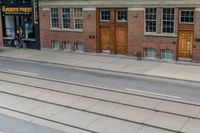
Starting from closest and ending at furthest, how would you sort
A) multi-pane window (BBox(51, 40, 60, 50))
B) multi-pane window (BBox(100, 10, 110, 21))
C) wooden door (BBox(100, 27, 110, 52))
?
multi-pane window (BBox(100, 10, 110, 21))
wooden door (BBox(100, 27, 110, 52))
multi-pane window (BBox(51, 40, 60, 50))

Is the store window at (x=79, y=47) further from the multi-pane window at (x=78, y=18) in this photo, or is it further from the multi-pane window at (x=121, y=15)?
the multi-pane window at (x=121, y=15)

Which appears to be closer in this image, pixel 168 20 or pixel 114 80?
pixel 114 80

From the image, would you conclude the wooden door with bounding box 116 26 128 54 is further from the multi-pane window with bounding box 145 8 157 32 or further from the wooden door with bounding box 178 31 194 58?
the wooden door with bounding box 178 31 194 58

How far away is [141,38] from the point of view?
81.7 ft

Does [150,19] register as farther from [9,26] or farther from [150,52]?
[9,26]

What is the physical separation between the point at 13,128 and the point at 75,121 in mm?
2330

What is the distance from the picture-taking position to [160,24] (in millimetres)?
23875

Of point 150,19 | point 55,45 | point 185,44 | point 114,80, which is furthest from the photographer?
point 55,45

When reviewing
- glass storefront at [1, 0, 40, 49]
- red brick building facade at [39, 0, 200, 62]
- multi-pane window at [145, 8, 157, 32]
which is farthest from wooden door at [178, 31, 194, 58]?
glass storefront at [1, 0, 40, 49]

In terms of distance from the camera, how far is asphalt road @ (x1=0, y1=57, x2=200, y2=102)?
17.1m

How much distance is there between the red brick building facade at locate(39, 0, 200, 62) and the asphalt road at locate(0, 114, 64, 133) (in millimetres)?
13603

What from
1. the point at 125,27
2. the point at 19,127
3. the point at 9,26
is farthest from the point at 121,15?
the point at 19,127

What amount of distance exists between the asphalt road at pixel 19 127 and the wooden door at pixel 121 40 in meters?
13.9

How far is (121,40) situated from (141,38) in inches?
70.5
